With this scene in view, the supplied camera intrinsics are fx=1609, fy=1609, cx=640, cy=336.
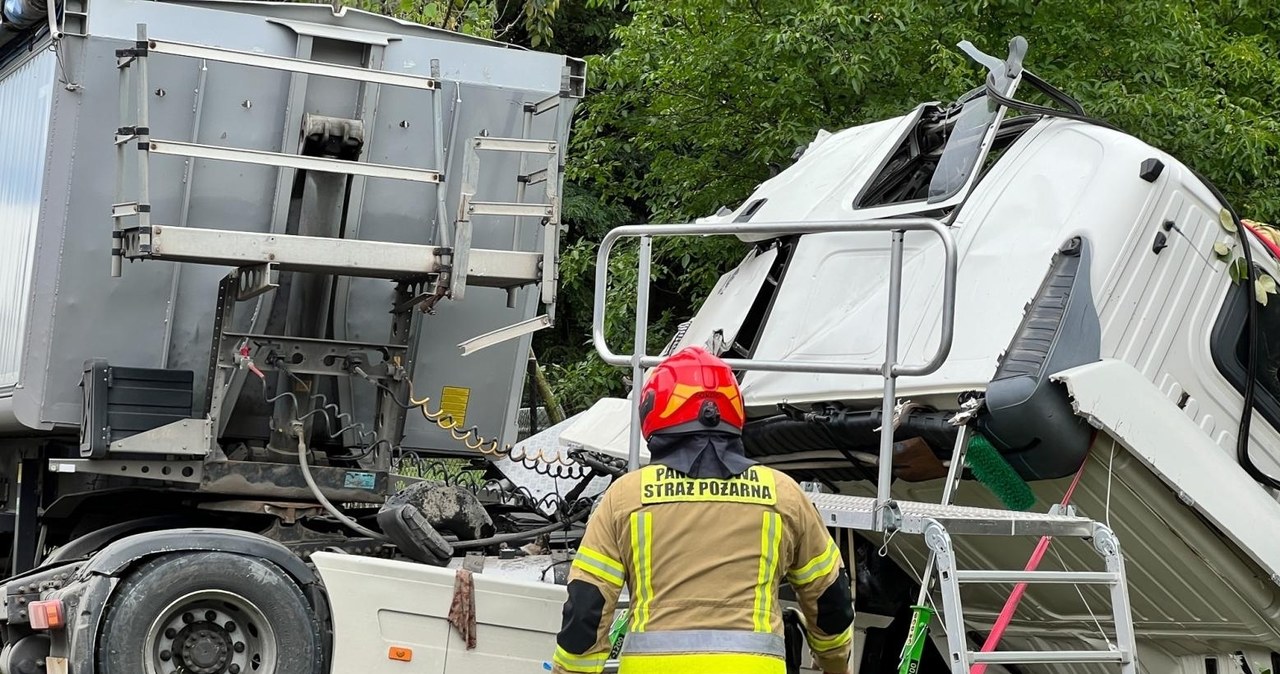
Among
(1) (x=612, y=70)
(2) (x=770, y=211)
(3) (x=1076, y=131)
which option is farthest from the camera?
(1) (x=612, y=70)

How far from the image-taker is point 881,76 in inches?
365

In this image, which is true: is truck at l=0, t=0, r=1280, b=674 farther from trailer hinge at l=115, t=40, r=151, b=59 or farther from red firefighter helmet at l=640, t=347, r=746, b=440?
red firefighter helmet at l=640, t=347, r=746, b=440

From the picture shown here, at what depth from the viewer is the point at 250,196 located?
23.0ft

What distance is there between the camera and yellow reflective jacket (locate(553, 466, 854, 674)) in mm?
3967

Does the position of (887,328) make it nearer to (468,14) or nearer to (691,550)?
(691,550)

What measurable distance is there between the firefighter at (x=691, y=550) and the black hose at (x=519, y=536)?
280 cm

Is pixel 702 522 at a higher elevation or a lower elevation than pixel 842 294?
lower

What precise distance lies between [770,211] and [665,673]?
328 centimetres

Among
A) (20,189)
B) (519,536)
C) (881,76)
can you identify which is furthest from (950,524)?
(881,76)

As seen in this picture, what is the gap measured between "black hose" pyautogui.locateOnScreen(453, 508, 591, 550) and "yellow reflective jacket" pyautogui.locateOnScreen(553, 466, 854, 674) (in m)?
2.81

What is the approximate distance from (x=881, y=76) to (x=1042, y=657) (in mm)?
5333

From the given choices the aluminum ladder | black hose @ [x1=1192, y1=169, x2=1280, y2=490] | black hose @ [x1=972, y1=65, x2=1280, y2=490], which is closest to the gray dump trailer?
the aluminum ladder

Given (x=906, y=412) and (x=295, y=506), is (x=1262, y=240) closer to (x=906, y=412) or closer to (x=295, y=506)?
(x=906, y=412)

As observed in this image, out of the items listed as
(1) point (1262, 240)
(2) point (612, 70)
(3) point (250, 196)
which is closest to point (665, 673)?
(1) point (1262, 240)
